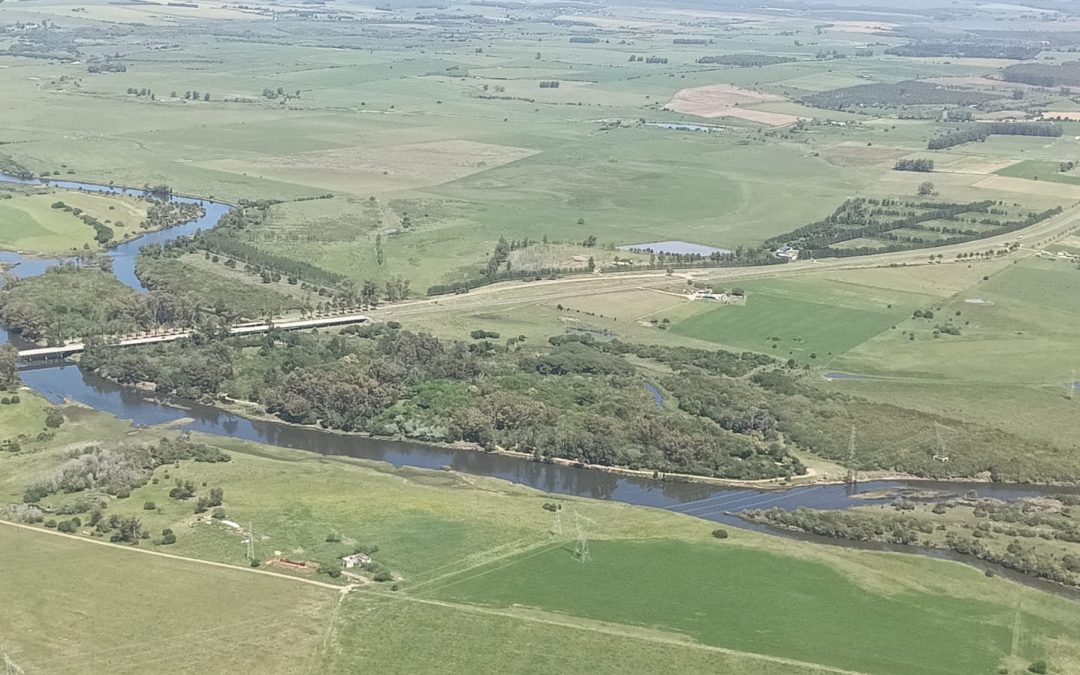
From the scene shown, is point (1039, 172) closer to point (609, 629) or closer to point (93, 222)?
point (93, 222)

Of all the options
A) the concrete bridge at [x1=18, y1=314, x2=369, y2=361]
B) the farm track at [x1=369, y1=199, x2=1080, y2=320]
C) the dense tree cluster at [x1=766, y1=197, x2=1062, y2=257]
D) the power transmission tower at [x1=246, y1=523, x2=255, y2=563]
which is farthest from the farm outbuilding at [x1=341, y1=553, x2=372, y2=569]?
the dense tree cluster at [x1=766, y1=197, x2=1062, y2=257]

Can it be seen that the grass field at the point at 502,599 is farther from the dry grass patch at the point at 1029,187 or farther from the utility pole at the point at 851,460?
the dry grass patch at the point at 1029,187

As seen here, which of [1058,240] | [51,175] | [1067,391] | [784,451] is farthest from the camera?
[51,175]

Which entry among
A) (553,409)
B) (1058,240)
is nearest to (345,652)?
(553,409)

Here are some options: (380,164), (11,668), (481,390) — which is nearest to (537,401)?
(481,390)

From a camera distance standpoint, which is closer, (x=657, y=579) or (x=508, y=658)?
(x=508, y=658)

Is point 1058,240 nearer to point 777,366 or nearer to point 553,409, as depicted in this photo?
point 777,366
